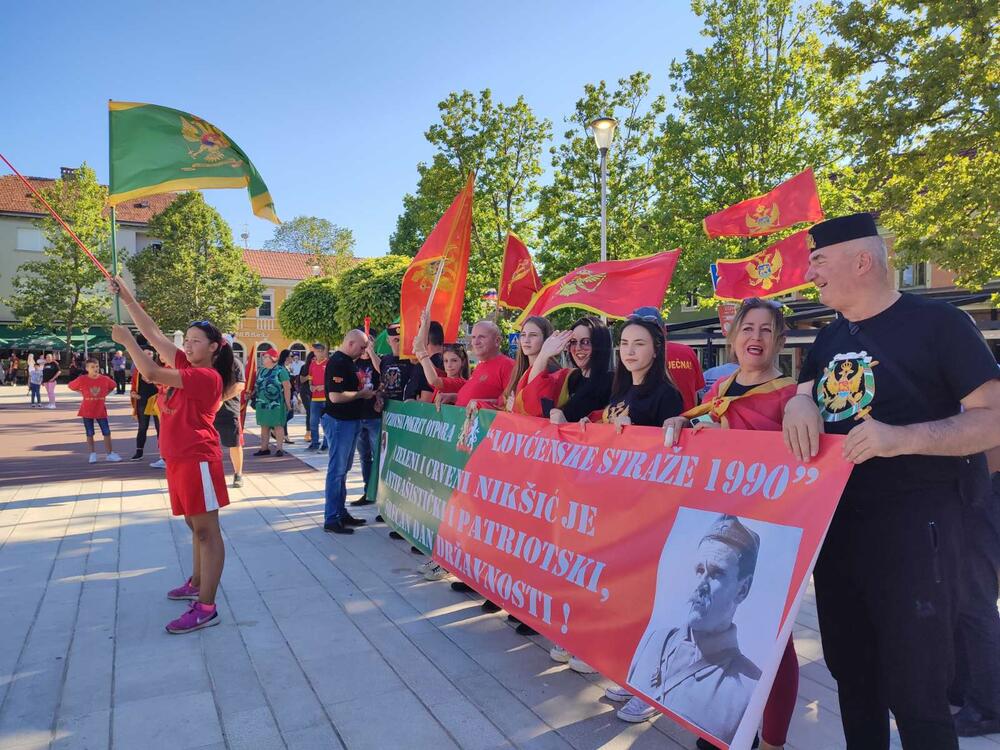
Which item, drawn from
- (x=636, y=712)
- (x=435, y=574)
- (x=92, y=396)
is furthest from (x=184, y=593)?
(x=92, y=396)

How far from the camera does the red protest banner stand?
2.34m

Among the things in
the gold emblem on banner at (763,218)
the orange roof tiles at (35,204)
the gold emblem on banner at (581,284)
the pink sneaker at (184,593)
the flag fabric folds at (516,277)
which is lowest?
the pink sneaker at (184,593)

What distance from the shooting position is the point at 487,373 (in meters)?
5.39

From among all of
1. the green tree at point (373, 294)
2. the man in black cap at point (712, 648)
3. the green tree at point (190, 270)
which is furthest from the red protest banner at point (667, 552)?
the green tree at point (190, 270)

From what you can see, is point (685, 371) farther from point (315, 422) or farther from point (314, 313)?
point (314, 313)

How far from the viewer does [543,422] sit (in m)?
3.96

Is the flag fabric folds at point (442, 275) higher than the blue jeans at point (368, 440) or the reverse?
higher

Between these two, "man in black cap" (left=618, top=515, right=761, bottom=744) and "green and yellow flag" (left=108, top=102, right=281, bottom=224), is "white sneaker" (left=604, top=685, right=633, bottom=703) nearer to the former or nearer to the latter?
"man in black cap" (left=618, top=515, right=761, bottom=744)

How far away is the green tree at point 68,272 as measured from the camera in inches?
1512

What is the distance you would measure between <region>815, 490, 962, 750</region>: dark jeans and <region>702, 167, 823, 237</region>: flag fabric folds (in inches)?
283

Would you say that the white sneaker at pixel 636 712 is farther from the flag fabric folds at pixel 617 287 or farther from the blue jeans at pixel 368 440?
the blue jeans at pixel 368 440

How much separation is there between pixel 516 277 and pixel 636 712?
16.3 ft

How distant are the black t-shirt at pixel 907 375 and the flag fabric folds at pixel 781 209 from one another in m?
7.03

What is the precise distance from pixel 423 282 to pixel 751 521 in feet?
14.6
